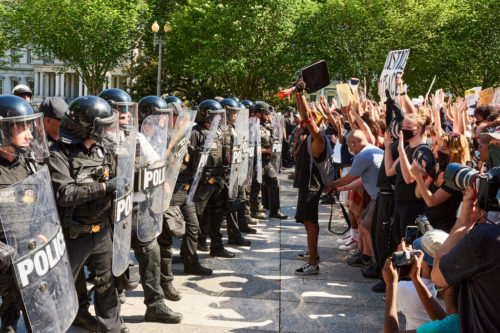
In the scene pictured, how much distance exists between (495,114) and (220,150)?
321 cm

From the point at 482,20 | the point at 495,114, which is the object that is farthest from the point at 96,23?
the point at 495,114

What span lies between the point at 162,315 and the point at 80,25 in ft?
93.9

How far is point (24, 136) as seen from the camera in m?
2.75

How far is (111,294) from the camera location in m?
3.63

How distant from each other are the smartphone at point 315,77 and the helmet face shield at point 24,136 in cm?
296

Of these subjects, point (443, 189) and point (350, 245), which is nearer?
point (443, 189)

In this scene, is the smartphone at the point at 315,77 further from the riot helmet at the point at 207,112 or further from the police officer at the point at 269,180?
the police officer at the point at 269,180

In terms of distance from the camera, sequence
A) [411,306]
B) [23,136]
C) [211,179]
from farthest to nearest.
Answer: [211,179] → [411,306] → [23,136]

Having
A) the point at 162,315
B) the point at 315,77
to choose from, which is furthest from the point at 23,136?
the point at 315,77

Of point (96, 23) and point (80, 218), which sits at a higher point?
point (96, 23)

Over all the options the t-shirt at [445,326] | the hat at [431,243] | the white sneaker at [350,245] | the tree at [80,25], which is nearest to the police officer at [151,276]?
the hat at [431,243]

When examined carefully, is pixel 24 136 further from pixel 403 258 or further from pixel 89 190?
pixel 403 258

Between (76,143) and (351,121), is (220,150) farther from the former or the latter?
(76,143)

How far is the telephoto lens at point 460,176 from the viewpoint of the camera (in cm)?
238
